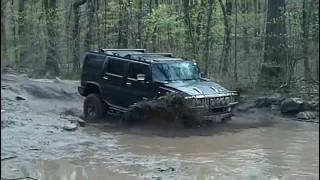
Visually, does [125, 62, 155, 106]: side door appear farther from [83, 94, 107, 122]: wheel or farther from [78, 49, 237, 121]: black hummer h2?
[83, 94, 107, 122]: wheel

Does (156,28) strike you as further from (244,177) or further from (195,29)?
(244,177)

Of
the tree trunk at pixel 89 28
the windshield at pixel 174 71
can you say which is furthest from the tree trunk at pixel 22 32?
the windshield at pixel 174 71

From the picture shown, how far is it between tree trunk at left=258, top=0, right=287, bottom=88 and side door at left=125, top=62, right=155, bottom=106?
17.0 feet

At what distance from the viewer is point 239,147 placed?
38.3 feet

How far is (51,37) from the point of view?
33.8 m

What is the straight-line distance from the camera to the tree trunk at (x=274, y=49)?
18047mm

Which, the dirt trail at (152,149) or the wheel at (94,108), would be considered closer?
the dirt trail at (152,149)

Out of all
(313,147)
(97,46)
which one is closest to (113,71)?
(313,147)

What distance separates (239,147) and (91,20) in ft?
72.9

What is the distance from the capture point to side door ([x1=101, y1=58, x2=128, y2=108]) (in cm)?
1477

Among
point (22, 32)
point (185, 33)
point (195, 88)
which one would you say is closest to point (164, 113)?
point (195, 88)

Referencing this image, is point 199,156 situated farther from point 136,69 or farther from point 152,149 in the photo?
point 136,69

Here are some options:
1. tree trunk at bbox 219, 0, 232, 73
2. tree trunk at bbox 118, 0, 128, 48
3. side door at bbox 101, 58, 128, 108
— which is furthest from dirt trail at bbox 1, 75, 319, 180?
tree trunk at bbox 118, 0, 128, 48

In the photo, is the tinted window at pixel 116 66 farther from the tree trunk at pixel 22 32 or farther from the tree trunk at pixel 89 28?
the tree trunk at pixel 22 32
